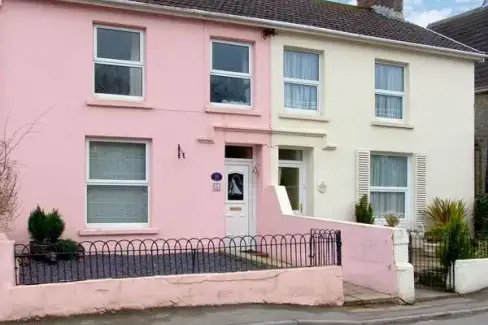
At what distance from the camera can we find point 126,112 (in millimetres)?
12492

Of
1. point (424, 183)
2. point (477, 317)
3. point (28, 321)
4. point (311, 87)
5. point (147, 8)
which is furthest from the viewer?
point (424, 183)

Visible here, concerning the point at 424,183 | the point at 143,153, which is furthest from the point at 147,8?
the point at 424,183

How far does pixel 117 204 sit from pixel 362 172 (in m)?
6.31

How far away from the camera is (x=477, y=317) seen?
952 cm

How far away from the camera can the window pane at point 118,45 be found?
12547mm

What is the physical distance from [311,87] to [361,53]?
1.71 m

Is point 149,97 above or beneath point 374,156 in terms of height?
above

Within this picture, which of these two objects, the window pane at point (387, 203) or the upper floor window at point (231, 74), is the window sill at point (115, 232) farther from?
the window pane at point (387, 203)

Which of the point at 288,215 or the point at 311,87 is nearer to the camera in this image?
the point at 288,215

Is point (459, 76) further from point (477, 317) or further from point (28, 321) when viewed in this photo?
point (28, 321)

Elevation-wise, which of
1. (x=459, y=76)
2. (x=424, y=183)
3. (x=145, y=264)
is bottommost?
(x=145, y=264)

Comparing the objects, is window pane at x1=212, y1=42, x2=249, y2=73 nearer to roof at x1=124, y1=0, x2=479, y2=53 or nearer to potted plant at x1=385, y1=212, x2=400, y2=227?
roof at x1=124, y1=0, x2=479, y2=53

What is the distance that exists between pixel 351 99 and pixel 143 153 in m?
5.59

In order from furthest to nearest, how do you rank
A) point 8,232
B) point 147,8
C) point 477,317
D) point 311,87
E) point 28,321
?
1. point 311,87
2. point 147,8
3. point 8,232
4. point 477,317
5. point 28,321
